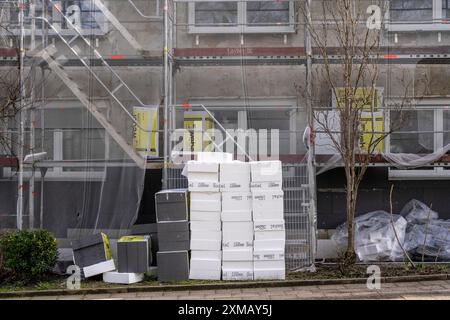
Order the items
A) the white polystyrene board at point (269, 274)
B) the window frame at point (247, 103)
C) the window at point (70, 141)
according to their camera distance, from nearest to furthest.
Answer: the white polystyrene board at point (269, 274) < the window at point (70, 141) < the window frame at point (247, 103)

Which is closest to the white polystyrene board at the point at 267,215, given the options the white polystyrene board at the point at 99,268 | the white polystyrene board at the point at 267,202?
the white polystyrene board at the point at 267,202

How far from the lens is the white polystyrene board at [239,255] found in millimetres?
9367

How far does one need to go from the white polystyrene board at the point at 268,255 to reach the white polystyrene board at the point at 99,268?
2286mm

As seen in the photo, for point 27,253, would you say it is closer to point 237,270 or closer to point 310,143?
point 237,270

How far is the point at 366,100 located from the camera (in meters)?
9.73

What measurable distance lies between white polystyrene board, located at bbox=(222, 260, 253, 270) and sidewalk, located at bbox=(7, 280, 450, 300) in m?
0.47

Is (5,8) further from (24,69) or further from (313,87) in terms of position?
(313,87)

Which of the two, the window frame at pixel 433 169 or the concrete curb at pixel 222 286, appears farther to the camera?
the window frame at pixel 433 169

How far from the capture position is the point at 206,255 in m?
9.42

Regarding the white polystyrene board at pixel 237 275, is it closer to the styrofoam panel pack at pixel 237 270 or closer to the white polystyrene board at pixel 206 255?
the styrofoam panel pack at pixel 237 270

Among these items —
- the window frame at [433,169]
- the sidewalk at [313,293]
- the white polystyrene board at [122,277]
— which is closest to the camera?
the sidewalk at [313,293]

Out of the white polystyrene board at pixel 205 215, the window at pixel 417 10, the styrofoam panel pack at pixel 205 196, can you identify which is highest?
the window at pixel 417 10

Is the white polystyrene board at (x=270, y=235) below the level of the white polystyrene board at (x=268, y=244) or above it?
above

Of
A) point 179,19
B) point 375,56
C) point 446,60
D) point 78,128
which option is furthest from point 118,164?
point 446,60
